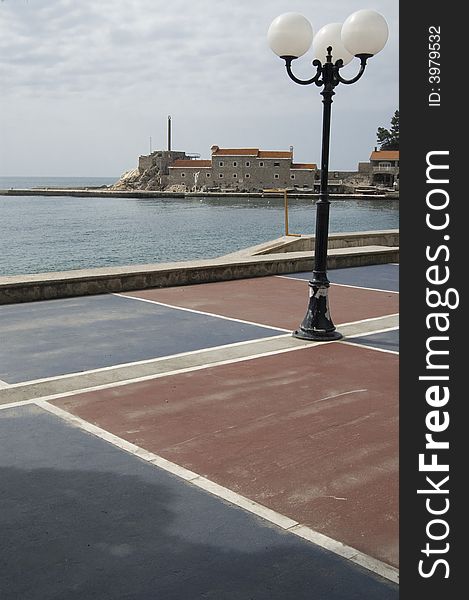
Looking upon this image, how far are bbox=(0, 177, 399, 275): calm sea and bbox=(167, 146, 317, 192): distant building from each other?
8.07 meters

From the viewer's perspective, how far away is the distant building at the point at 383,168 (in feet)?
449

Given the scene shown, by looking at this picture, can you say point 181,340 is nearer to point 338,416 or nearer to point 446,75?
point 338,416

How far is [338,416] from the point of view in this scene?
6816 mm

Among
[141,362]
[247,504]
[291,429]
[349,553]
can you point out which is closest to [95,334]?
[141,362]

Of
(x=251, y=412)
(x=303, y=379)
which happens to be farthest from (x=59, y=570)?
(x=303, y=379)

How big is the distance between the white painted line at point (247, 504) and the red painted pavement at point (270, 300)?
482 cm

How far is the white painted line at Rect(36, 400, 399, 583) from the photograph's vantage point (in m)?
4.34

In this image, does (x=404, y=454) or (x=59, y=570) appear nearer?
(x=404, y=454)

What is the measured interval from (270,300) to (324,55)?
4.26 m

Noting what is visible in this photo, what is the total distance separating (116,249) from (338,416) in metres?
51.8

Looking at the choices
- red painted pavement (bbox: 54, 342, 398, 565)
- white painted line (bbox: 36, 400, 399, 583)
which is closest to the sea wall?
red painted pavement (bbox: 54, 342, 398, 565)

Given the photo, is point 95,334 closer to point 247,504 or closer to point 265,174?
point 247,504

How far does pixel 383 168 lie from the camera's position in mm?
139375

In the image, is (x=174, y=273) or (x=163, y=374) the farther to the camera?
(x=174, y=273)
